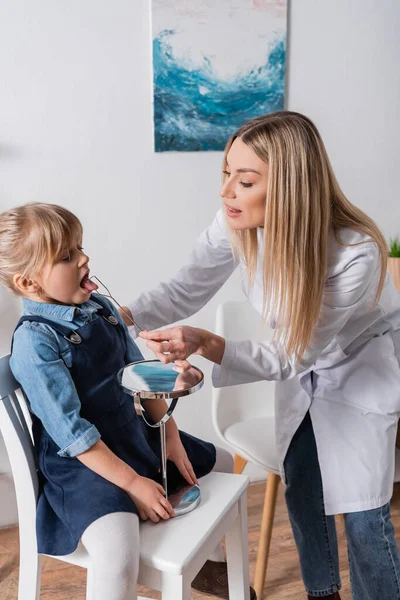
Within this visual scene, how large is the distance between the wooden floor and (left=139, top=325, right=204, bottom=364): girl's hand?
91cm

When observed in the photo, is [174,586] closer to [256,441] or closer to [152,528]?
[152,528]

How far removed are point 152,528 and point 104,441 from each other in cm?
18

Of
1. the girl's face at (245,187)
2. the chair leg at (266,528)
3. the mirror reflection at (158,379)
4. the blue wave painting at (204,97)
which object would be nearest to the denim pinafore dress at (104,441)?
the mirror reflection at (158,379)

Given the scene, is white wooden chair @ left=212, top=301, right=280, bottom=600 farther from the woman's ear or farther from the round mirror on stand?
the woman's ear

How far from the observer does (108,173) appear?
2.00m

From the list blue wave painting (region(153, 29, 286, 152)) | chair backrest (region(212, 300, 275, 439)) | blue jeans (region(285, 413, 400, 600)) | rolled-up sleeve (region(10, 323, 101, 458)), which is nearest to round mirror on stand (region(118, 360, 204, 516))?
rolled-up sleeve (region(10, 323, 101, 458))

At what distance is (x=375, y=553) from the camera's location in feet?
4.45

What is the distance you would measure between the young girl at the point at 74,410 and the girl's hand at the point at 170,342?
0.14 metres

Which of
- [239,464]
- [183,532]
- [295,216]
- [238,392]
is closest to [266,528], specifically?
[239,464]

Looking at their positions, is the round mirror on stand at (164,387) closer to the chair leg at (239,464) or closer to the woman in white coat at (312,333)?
the woman in white coat at (312,333)

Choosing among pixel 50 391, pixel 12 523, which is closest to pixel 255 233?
pixel 50 391

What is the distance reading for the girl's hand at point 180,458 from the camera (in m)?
1.30

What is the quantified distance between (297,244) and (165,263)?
0.91 metres

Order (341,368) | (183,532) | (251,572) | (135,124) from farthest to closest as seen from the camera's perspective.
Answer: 1. (135,124)
2. (251,572)
3. (341,368)
4. (183,532)
